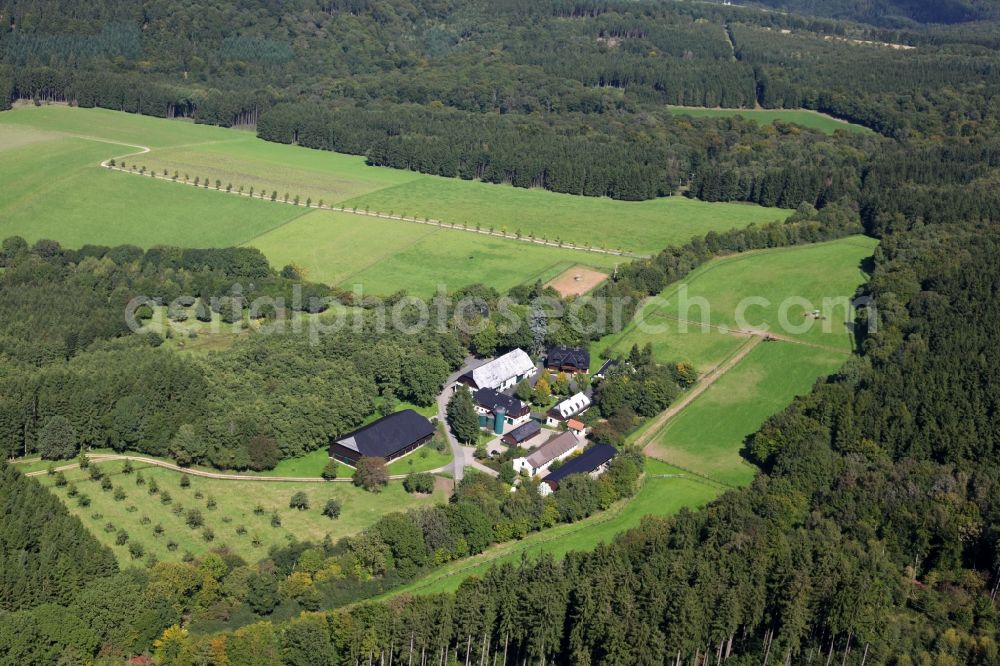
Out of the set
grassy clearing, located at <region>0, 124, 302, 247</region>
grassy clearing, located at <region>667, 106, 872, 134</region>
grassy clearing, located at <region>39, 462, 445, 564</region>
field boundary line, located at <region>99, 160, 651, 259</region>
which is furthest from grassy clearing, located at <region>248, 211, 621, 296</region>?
grassy clearing, located at <region>667, 106, 872, 134</region>

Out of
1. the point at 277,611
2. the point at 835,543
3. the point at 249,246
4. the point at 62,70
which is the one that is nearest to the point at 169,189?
the point at 249,246

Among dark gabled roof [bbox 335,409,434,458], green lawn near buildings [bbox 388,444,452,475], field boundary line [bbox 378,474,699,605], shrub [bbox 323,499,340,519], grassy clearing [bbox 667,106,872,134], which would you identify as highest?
grassy clearing [bbox 667,106,872,134]

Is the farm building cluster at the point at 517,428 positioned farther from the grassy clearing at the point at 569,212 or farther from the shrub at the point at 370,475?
the grassy clearing at the point at 569,212

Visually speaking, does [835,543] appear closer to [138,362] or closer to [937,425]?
[937,425]

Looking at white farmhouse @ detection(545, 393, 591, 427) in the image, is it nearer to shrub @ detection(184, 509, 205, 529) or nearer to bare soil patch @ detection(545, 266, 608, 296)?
bare soil patch @ detection(545, 266, 608, 296)

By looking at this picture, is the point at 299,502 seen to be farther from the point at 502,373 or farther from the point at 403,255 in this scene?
the point at 403,255

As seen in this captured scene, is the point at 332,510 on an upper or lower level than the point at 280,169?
lower

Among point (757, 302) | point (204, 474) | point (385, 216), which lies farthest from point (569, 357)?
point (385, 216)
